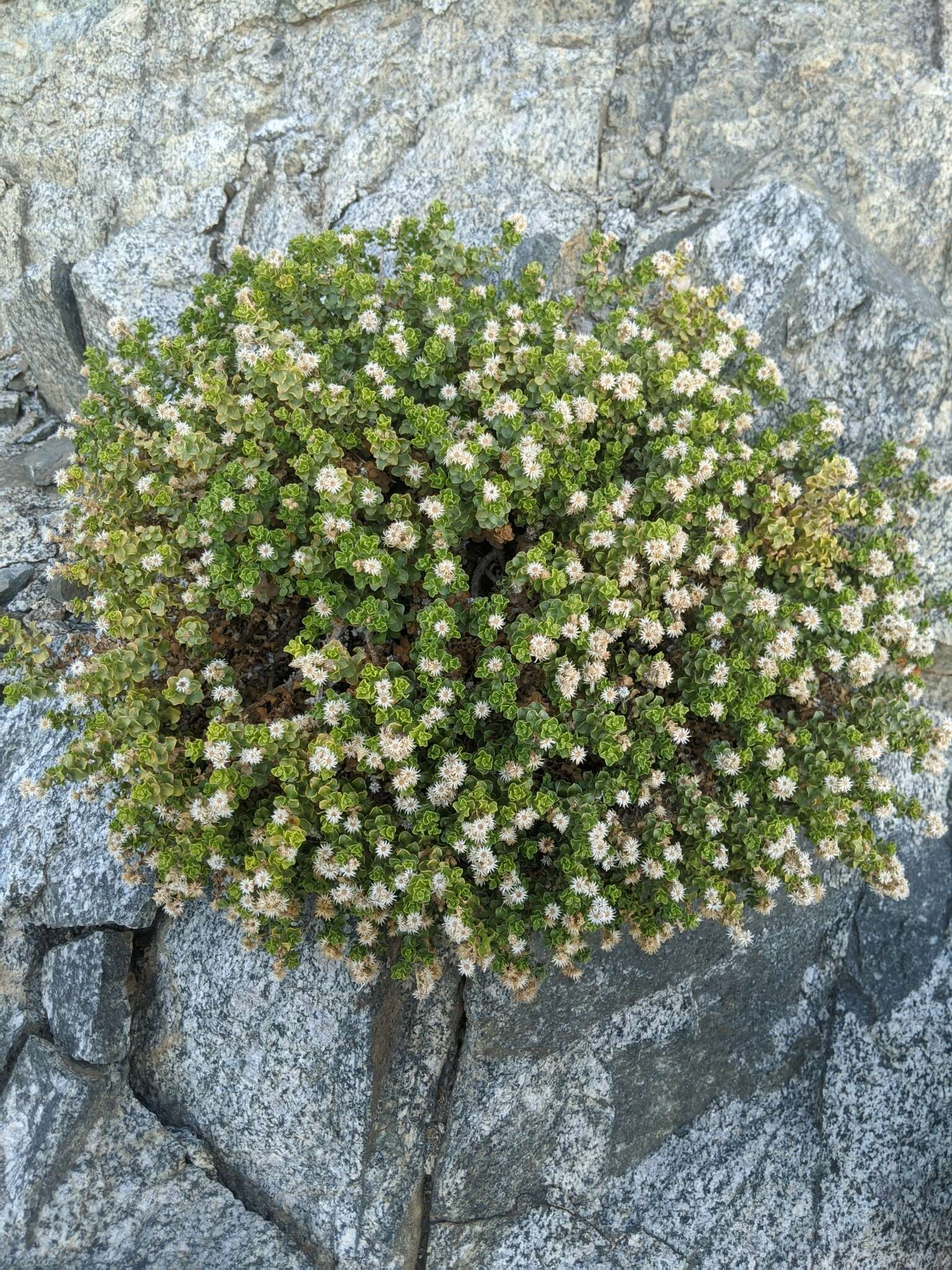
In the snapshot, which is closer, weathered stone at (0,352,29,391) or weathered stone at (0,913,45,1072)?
weathered stone at (0,913,45,1072)

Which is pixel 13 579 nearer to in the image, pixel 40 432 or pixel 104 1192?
pixel 40 432

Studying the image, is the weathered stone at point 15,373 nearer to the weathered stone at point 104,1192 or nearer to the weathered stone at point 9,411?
the weathered stone at point 9,411

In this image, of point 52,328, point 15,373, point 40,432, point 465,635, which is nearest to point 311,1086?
point 465,635

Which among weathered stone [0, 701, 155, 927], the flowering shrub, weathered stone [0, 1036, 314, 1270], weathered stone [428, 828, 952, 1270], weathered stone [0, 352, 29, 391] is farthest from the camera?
weathered stone [0, 352, 29, 391]

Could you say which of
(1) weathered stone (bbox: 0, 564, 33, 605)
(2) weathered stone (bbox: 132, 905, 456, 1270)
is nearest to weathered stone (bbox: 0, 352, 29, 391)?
(1) weathered stone (bbox: 0, 564, 33, 605)

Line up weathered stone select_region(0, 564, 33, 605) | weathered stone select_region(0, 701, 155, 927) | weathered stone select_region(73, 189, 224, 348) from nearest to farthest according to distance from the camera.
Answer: weathered stone select_region(0, 701, 155, 927) < weathered stone select_region(0, 564, 33, 605) < weathered stone select_region(73, 189, 224, 348)

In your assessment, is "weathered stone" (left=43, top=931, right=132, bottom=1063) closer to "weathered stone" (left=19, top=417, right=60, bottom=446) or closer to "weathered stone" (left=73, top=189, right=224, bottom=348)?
"weathered stone" (left=73, top=189, right=224, bottom=348)

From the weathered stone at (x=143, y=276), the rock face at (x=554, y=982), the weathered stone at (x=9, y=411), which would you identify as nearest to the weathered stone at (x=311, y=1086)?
the rock face at (x=554, y=982)
